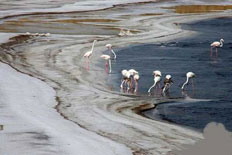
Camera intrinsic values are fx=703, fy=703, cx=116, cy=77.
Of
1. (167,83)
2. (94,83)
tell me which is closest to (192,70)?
(167,83)

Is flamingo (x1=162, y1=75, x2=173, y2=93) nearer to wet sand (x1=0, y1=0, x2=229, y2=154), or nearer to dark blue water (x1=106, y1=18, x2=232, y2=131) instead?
dark blue water (x1=106, y1=18, x2=232, y2=131)

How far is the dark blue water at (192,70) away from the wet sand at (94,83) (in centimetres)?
103

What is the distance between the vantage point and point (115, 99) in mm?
23859

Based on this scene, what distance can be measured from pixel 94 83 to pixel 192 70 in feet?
19.3

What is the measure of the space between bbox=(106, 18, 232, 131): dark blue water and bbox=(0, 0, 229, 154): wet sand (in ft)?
3.37

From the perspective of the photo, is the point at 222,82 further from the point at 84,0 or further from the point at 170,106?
the point at 84,0

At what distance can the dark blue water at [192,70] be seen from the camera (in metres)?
21.7

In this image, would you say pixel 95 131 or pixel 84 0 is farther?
pixel 84 0

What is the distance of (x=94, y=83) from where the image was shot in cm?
2723

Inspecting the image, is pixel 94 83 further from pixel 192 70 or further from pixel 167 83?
pixel 192 70

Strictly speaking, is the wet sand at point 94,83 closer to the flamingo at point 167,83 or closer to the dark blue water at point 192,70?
the dark blue water at point 192,70

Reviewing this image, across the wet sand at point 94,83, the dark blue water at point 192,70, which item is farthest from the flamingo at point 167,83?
the wet sand at point 94,83

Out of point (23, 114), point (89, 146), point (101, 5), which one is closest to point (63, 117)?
point (23, 114)

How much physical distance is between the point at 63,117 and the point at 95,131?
2.02 meters
